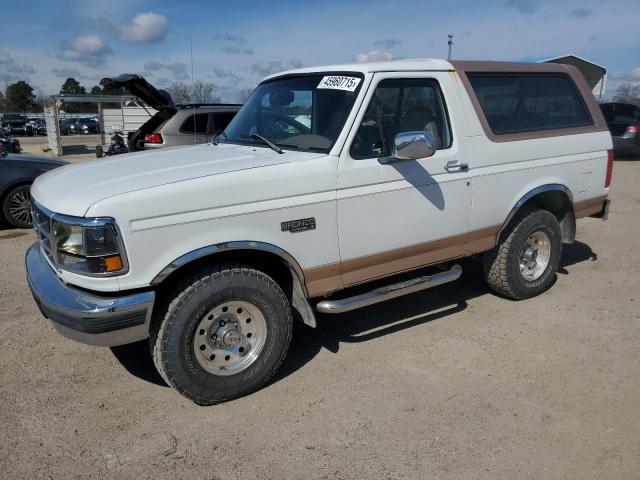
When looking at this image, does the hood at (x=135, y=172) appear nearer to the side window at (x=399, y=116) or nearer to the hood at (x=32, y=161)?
the side window at (x=399, y=116)

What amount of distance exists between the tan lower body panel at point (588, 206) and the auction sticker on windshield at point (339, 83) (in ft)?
9.16

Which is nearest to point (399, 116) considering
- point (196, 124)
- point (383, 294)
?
point (383, 294)

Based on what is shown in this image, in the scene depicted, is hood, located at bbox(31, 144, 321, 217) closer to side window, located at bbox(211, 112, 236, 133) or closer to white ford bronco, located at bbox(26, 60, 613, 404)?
white ford bronco, located at bbox(26, 60, 613, 404)

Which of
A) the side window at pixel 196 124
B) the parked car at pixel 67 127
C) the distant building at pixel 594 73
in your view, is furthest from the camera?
the parked car at pixel 67 127

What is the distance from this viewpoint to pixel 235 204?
321 centimetres

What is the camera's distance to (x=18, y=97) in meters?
66.1

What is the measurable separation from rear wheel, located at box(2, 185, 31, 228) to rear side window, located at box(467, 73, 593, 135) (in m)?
6.80

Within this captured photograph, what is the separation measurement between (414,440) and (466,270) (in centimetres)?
339

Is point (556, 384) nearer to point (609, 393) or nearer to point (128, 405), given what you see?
point (609, 393)

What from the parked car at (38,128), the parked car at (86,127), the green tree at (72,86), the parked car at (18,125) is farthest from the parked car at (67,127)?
the green tree at (72,86)

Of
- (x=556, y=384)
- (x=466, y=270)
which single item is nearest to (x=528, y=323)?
(x=556, y=384)

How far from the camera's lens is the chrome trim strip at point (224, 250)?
3.06m

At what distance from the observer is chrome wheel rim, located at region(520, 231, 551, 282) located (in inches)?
204

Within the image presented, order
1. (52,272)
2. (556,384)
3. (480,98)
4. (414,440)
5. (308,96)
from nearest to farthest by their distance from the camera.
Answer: (414,440) < (52,272) < (556,384) < (308,96) < (480,98)
